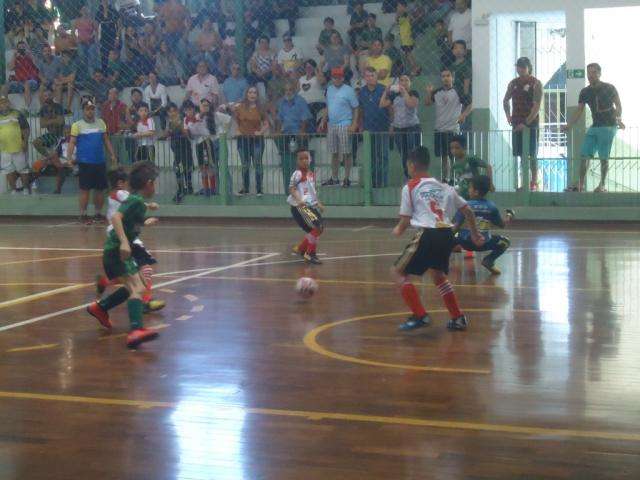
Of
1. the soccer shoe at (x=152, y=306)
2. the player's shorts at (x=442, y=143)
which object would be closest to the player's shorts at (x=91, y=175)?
the player's shorts at (x=442, y=143)

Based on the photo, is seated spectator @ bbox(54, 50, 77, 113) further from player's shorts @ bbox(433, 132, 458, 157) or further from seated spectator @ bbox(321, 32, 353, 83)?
player's shorts @ bbox(433, 132, 458, 157)

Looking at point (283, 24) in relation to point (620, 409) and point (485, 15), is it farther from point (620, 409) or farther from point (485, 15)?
point (620, 409)

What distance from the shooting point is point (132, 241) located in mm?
8656

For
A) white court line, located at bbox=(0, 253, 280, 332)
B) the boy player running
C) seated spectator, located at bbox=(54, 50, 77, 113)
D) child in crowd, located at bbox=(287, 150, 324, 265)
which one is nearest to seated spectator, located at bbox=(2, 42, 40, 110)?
seated spectator, located at bbox=(54, 50, 77, 113)

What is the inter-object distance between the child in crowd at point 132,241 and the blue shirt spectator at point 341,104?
10572 millimetres

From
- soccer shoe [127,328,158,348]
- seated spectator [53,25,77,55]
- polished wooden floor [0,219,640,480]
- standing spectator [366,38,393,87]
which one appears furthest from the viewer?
seated spectator [53,25,77,55]

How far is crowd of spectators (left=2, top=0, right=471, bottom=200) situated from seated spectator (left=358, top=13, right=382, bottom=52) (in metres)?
0.02

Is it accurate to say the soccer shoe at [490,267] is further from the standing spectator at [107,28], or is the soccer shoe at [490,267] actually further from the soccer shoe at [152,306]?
the standing spectator at [107,28]

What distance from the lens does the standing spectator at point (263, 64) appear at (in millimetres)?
20188

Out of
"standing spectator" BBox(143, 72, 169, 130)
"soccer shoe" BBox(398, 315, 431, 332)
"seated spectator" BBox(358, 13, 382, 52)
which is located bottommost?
"soccer shoe" BBox(398, 315, 431, 332)

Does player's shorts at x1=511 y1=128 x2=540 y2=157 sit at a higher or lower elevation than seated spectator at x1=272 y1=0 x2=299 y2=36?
lower

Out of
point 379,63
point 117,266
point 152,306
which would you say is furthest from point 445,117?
point 117,266

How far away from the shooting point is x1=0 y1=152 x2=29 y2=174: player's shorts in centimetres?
2148

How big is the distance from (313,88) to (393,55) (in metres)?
1.57
